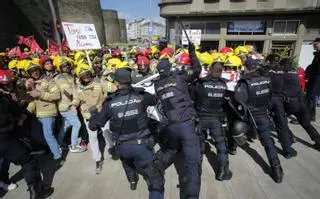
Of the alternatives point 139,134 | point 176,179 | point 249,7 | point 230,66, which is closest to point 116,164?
point 176,179

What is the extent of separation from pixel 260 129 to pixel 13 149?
3.89 metres

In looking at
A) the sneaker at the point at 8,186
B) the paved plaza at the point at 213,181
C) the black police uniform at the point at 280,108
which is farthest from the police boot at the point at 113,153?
the black police uniform at the point at 280,108

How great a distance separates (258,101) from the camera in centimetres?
346

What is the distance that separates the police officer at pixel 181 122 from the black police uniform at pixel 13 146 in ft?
6.83

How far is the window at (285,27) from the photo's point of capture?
19688mm

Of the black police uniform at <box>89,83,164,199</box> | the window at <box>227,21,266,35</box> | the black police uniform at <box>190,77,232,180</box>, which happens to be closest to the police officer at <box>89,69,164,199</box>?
the black police uniform at <box>89,83,164,199</box>

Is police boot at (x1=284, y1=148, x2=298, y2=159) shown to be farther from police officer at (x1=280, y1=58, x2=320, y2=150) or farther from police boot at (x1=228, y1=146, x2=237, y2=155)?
police boot at (x1=228, y1=146, x2=237, y2=155)

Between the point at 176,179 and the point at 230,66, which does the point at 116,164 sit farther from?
the point at 230,66

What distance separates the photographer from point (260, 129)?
11.5ft

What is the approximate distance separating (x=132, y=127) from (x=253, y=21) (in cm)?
2215

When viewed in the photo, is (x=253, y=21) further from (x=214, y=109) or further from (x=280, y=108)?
(x=214, y=109)

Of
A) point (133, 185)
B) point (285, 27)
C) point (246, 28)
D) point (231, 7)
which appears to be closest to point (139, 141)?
point (133, 185)

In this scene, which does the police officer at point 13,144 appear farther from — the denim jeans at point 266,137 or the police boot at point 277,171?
the police boot at point 277,171

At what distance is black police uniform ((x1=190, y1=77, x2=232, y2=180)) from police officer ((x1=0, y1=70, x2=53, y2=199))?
264 cm
